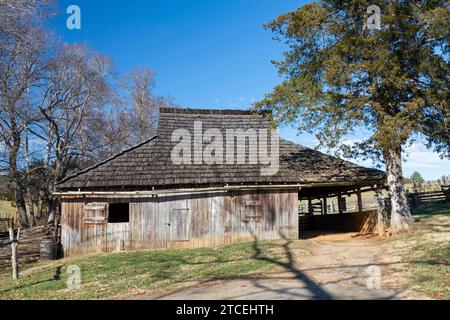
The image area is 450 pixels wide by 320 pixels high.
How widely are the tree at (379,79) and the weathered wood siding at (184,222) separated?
3.98 m

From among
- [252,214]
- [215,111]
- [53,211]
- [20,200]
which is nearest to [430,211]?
[252,214]

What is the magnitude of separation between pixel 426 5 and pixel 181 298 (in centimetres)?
1433

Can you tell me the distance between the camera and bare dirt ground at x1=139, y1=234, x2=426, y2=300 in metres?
7.68

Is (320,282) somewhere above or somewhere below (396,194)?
below

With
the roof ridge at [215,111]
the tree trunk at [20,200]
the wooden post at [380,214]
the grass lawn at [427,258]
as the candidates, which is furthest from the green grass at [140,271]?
the tree trunk at [20,200]

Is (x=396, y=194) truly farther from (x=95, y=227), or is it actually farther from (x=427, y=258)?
(x=95, y=227)

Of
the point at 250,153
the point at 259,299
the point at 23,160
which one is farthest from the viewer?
the point at 23,160

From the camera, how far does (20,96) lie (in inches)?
1001

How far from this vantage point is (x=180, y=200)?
54.1 ft

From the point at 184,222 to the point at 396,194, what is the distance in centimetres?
913

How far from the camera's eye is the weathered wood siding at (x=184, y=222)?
52.3 ft

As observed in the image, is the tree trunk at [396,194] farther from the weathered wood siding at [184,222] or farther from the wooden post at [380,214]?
the weathered wood siding at [184,222]
